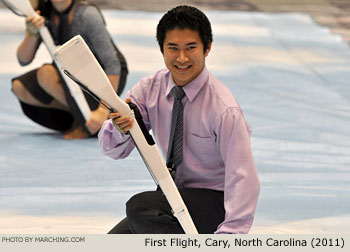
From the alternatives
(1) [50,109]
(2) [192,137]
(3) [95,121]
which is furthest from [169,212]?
(1) [50,109]

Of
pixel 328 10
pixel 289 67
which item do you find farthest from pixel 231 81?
pixel 328 10

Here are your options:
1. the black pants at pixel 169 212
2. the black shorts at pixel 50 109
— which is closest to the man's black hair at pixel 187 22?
the black pants at pixel 169 212

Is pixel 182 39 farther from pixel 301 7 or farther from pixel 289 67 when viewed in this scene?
pixel 301 7

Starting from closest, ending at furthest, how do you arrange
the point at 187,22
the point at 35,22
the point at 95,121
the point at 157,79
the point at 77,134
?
the point at 187,22, the point at 157,79, the point at 35,22, the point at 95,121, the point at 77,134

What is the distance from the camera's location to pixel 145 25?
625cm

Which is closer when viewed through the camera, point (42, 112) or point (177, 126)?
point (177, 126)

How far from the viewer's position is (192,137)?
2182 mm

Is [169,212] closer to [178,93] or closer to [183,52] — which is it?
[178,93]

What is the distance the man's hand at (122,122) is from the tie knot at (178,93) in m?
0.21

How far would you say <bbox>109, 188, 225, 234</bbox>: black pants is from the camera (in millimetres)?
2129

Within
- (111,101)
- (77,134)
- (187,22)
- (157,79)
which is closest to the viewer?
(111,101)

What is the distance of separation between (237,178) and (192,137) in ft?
0.61

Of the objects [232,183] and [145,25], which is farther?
[145,25]

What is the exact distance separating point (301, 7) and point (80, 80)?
5.39 meters
